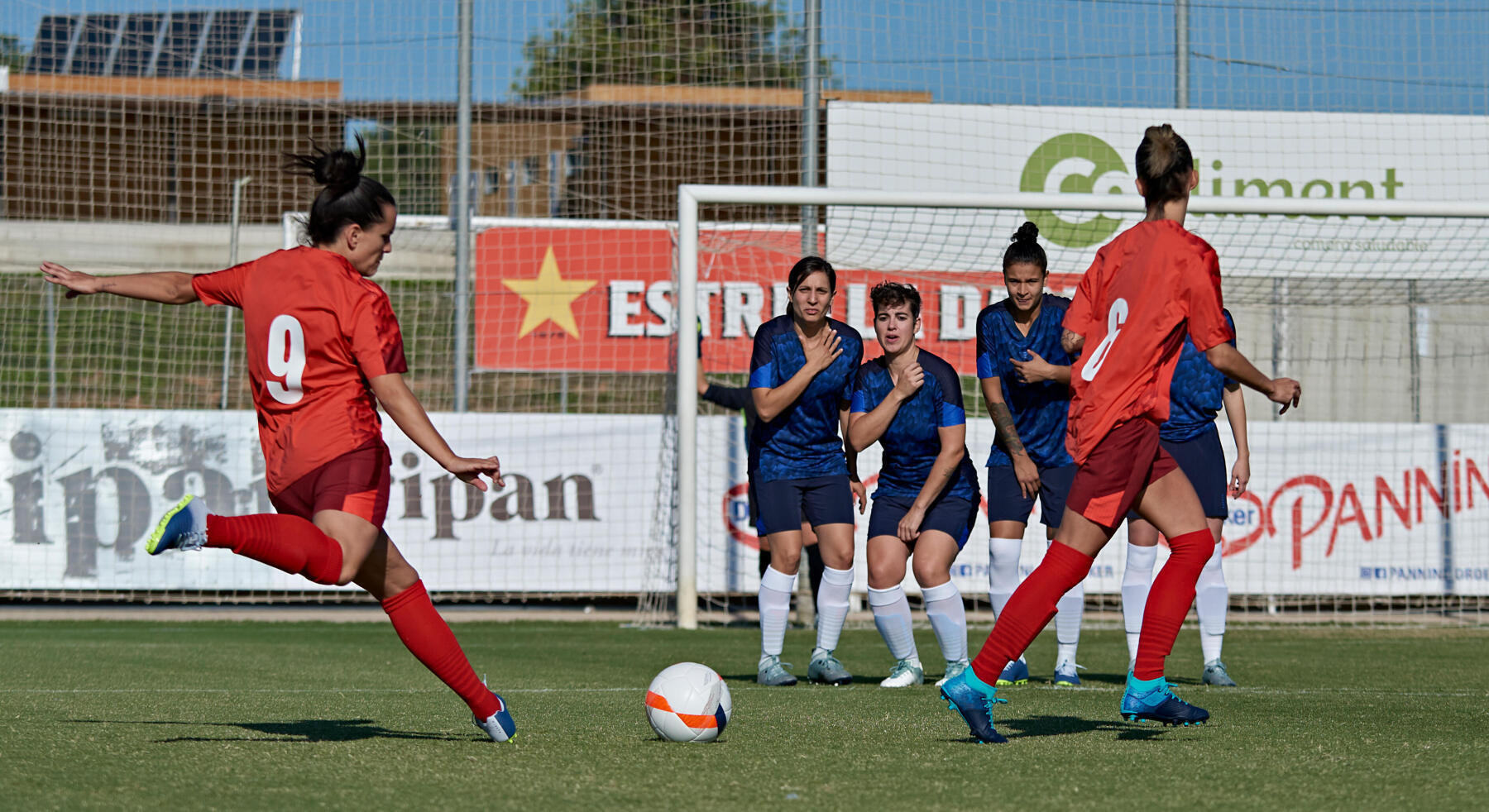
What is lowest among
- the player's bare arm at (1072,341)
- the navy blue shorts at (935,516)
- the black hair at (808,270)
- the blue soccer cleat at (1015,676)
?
the blue soccer cleat at (1015,676)

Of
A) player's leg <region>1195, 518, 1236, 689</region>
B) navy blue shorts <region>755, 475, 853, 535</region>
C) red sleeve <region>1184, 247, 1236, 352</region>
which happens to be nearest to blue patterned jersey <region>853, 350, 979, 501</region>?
navy blue shorts <region>755, 475, 853, 535</region>

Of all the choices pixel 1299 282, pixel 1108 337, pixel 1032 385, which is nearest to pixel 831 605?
pixel 1032 385

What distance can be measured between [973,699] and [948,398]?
2449mm

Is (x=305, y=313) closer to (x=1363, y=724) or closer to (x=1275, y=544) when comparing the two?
(x=1363, y=724)

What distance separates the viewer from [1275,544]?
1162 centimetres

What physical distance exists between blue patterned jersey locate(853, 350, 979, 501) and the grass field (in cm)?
89

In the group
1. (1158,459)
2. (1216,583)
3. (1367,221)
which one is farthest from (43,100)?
(1158,459)

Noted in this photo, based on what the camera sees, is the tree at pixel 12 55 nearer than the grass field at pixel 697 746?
No

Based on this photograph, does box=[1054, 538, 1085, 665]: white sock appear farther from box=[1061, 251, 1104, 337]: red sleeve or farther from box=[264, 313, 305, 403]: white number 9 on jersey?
box=[264, 313, 305, 403]: white number 9 on jersey

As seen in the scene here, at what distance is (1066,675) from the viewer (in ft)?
22.6

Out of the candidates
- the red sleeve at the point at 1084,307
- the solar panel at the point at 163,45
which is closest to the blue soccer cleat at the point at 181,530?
the red sleeve at the point at 1084,307

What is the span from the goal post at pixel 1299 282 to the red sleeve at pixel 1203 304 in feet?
18.9

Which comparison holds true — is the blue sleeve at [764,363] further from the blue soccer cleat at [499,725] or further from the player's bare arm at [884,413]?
the blue soccer cleat at [499,725]

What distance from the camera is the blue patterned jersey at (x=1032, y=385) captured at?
263 inches
